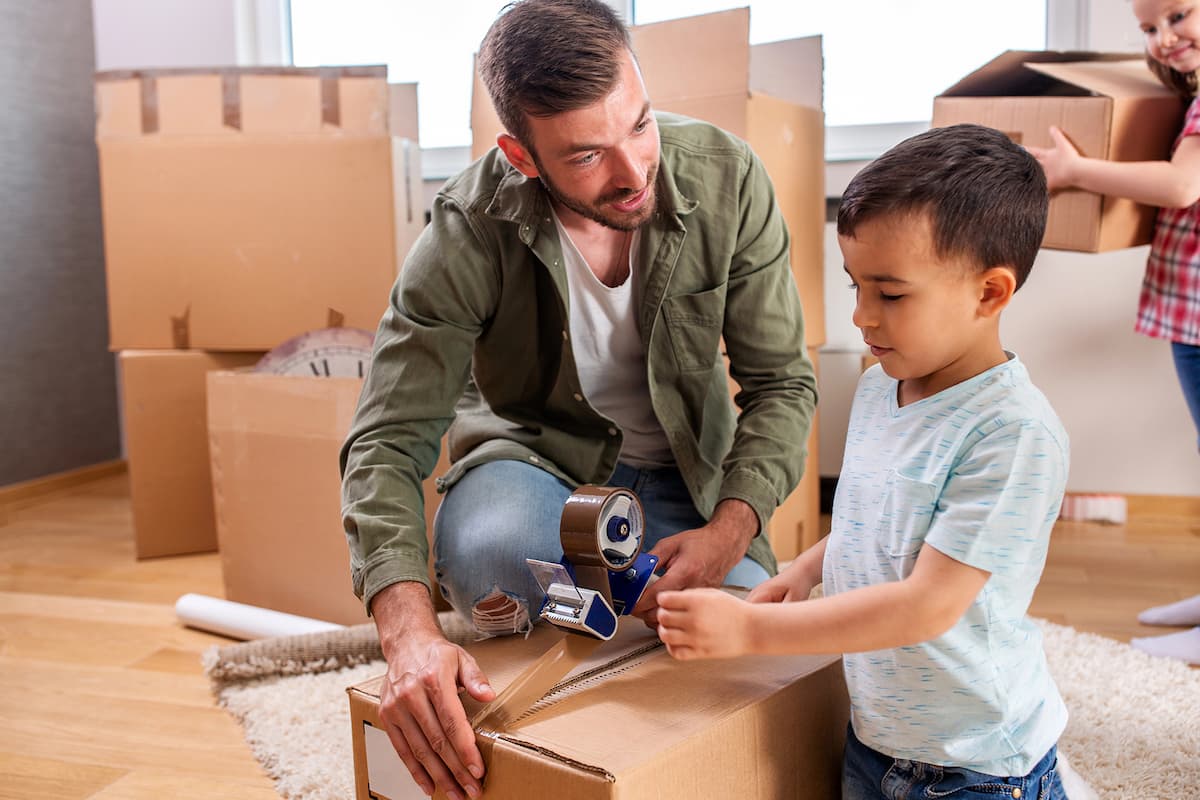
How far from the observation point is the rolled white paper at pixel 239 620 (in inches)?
65.0

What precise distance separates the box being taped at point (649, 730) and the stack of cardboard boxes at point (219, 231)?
4.35ft

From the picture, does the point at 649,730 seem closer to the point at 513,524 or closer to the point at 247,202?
the point at 513,524

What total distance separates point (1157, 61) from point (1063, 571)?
899mm

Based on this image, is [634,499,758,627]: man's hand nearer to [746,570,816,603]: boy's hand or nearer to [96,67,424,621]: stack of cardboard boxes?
[746,570,816,603]: boy's hand

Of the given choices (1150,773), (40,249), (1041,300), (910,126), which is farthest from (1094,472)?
(40,249)

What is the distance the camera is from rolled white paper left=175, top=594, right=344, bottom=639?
1.65 m

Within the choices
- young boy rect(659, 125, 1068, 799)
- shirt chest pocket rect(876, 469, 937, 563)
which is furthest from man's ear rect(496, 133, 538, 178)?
shirt chest pocket rect(876, 469, 937, 563)

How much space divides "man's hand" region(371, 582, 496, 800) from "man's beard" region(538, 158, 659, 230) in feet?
1.56

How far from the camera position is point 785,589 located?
37.2 inches

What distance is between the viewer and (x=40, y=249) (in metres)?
2.73

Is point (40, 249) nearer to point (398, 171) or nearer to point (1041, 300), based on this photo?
point (398, 171)

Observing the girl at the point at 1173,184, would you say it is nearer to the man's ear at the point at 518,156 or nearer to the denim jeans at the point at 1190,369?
the denim jeans at the point at 1190,369

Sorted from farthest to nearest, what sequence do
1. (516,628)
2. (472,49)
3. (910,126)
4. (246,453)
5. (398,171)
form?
(472,49), (910,126), (398,171), (246,453), (516,628)

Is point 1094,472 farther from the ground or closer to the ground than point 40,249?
closer to the ground
